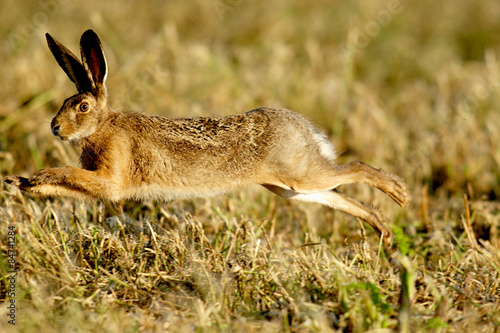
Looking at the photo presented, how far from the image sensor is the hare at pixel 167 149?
3.84 metres

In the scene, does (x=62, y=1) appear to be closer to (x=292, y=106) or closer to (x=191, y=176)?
(x=292, y=106)

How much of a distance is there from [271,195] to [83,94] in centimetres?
196

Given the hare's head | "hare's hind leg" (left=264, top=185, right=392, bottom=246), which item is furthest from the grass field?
the hare's head

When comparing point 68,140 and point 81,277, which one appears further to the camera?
point 68,140

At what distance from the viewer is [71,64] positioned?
3.87 meters

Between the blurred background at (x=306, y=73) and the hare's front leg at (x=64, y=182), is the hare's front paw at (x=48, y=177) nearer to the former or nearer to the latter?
the hare's front leg at (x=64, y=182)

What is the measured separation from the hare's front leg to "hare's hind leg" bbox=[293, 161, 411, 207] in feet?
4.38

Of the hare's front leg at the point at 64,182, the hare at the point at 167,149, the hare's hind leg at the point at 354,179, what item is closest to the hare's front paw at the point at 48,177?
the hare's front leg at the point at 64,182

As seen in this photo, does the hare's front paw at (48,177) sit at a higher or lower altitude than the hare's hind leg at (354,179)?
lower

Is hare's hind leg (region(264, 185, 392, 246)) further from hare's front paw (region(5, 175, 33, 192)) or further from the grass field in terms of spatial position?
hare's front paw (region(5, 175, 33, 192))

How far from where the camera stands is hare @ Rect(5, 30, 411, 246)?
12.6 feet

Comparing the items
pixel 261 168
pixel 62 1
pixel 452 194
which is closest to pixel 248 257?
pixel 261 168

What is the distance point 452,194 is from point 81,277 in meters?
3.68

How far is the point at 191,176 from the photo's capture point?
12.9 ft
